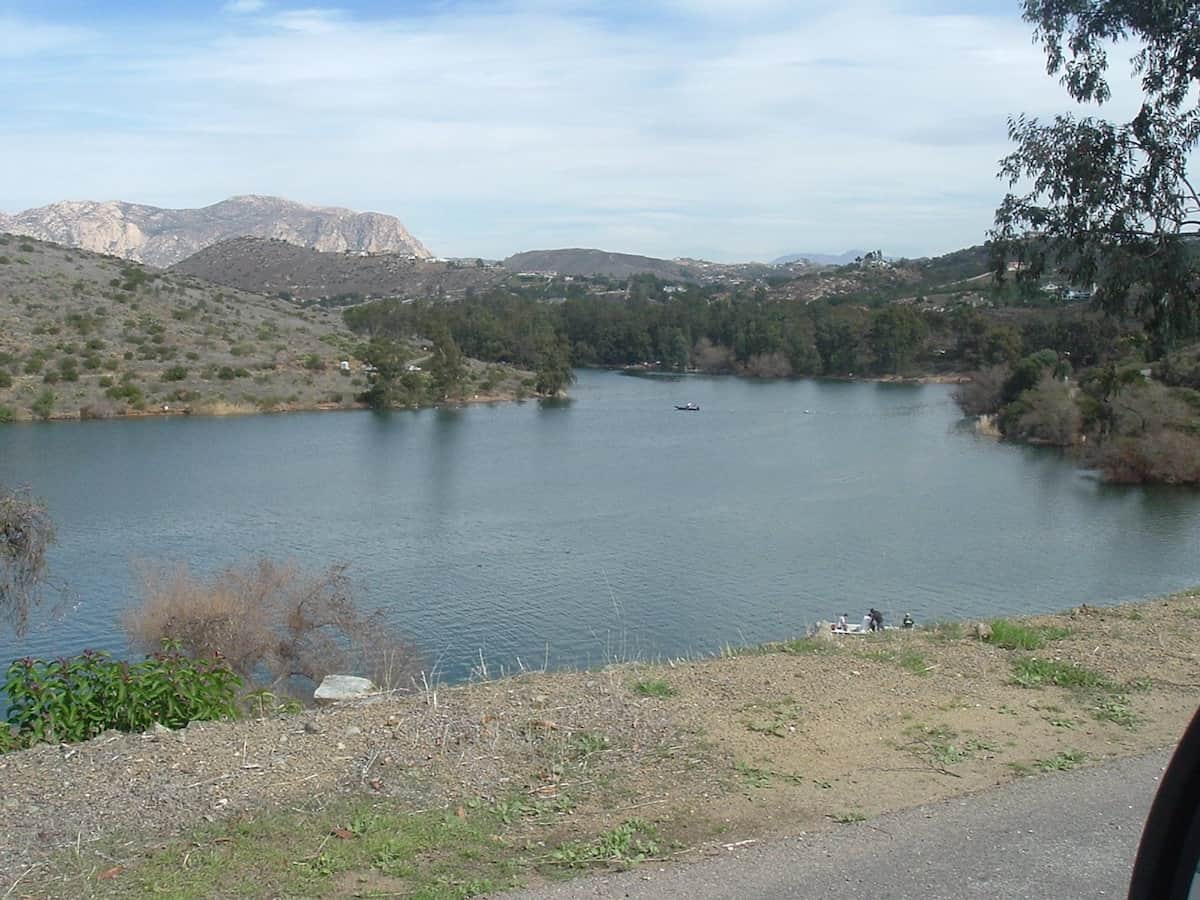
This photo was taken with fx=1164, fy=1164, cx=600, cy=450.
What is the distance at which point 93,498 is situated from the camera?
1184 inches

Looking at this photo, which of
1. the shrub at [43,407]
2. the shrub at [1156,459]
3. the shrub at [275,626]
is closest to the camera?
the shrub at [275,626]

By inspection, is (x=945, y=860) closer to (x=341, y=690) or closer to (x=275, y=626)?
(x=341, y=690)

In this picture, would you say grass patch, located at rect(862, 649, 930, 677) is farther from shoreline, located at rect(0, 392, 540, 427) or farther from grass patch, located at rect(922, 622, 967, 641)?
shoreline, located at rect(0, 392, 540, 427)

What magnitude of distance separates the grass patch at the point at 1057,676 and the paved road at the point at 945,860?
1.49 meters

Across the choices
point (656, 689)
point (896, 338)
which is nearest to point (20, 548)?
point (656, 689)

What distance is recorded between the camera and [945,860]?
3822 mm

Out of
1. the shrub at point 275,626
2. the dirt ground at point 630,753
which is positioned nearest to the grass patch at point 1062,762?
the dirt ground at point 630,753

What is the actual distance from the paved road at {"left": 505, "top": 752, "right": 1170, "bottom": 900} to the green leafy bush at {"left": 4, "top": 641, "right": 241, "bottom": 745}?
8.75 feet

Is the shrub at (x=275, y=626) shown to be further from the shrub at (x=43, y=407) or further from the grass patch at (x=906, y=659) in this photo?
the shrub at (x=43, y=407)

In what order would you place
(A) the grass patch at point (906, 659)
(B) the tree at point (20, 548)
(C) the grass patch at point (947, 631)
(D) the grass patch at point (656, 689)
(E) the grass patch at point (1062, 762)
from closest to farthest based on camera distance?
(E) the grass patch at point (1062, 762)
(D) the grass patch at point (656, 689)
(A) the grass patch at point (906, 659)
(C) the grass patch at point (947, 631)
(B) the tree at point (20, 548)

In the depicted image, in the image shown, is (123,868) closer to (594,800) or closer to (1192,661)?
(594,800)

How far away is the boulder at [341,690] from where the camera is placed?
6715mm

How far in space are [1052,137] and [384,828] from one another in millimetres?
9031

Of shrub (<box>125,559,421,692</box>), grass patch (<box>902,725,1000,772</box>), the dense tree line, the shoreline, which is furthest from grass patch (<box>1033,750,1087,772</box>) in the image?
the dense tree line
